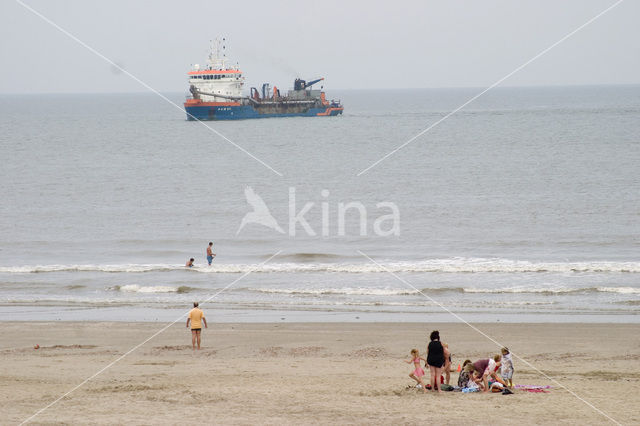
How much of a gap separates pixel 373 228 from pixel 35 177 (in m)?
31.4

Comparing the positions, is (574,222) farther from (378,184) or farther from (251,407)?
(251,407)

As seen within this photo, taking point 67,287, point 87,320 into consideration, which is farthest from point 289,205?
point 87,320

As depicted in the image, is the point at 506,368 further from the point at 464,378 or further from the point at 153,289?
the point at 153,289

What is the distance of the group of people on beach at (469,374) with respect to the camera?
41.5 feet

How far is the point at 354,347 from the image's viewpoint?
1677 cm

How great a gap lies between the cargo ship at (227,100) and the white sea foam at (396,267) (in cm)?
7024

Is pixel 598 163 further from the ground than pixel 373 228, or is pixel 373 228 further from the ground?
pixel 598 163

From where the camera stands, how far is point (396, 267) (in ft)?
89.8

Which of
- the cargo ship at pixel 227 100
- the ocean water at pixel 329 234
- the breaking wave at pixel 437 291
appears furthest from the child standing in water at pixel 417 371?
the cargo ship at pixel 227 100

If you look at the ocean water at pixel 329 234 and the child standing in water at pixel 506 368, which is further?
the ocean water at pixel 329 234

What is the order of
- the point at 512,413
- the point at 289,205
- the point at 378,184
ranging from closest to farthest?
the point at 512,413, the point at 289,205, the point at 378,184

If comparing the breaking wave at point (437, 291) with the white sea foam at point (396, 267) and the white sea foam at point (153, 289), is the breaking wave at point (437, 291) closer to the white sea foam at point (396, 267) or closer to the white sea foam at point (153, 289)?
the white sea foam at point (153, 289)

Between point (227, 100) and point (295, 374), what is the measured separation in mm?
87897

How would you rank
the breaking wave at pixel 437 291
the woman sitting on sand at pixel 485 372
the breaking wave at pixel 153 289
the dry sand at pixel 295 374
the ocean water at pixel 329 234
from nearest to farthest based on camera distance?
1. the dry sand at pixel 295 374
2. the woman sitting on sand at pixel 485 372
3. the ocean water at pixel 329 234
4. the breaking wave at pixel 437 291
5. the breaking wave at pixel 153 289
